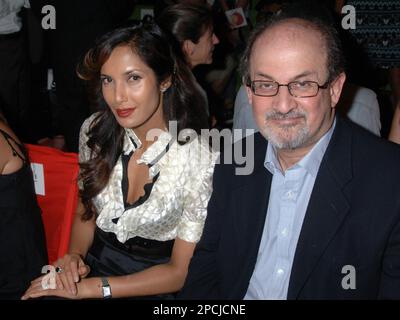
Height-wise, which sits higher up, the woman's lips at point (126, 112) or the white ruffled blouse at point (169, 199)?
the woman's lips at point (126, 112)

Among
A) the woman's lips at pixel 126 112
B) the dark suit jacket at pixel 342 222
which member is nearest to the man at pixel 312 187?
the dark suit jacket at pixel 342 222

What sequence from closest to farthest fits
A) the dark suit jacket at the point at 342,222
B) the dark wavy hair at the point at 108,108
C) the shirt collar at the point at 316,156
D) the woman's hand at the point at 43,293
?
the dark suit jacket at the point at 342,222
the shirt collar at the point at 316,156
the woman's hand at the point at 43,293
the dark wavy hair at the point at 108,108

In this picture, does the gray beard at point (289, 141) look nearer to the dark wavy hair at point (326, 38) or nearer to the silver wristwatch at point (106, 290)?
the dark wavy hair at point (326, 38)

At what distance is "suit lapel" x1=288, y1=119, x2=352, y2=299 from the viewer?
1498 millimetres

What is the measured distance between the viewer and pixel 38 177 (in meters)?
2.23

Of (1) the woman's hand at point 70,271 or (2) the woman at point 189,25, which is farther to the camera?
(2) the woman at point 189,25

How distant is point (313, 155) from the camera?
62.6 inches

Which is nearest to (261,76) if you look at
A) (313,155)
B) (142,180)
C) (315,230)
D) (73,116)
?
(313,155)

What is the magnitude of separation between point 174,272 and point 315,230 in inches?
27.6

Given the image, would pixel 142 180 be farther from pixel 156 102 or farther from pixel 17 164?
pixel 17 164

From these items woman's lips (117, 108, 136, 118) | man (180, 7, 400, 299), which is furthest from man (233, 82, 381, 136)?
man (180, 7, 400, 299)

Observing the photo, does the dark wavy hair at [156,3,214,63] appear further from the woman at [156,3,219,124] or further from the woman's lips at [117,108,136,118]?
the woman's lips at [117,108,136,118]

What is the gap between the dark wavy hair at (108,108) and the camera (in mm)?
2016

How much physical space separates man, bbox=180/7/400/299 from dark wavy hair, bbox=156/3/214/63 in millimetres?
1692
